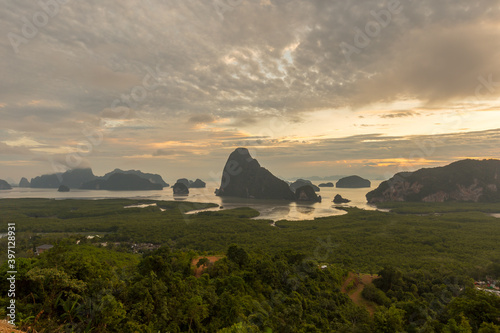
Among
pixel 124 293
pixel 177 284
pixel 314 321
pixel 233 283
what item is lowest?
pixel 314 321

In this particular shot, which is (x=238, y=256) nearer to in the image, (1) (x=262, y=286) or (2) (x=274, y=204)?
(1) (x=262, y=286)

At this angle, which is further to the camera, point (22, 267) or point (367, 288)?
point (367, 288)

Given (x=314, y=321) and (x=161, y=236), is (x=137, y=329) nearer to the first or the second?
(x=314, y=321)

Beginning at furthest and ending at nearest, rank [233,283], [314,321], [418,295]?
[418,295]
[233,283]
[314,321]

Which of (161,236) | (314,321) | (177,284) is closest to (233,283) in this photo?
(177,284)

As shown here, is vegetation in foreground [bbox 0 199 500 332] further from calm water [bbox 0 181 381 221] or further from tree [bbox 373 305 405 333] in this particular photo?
calm water [bbox 0 181 381 221]
